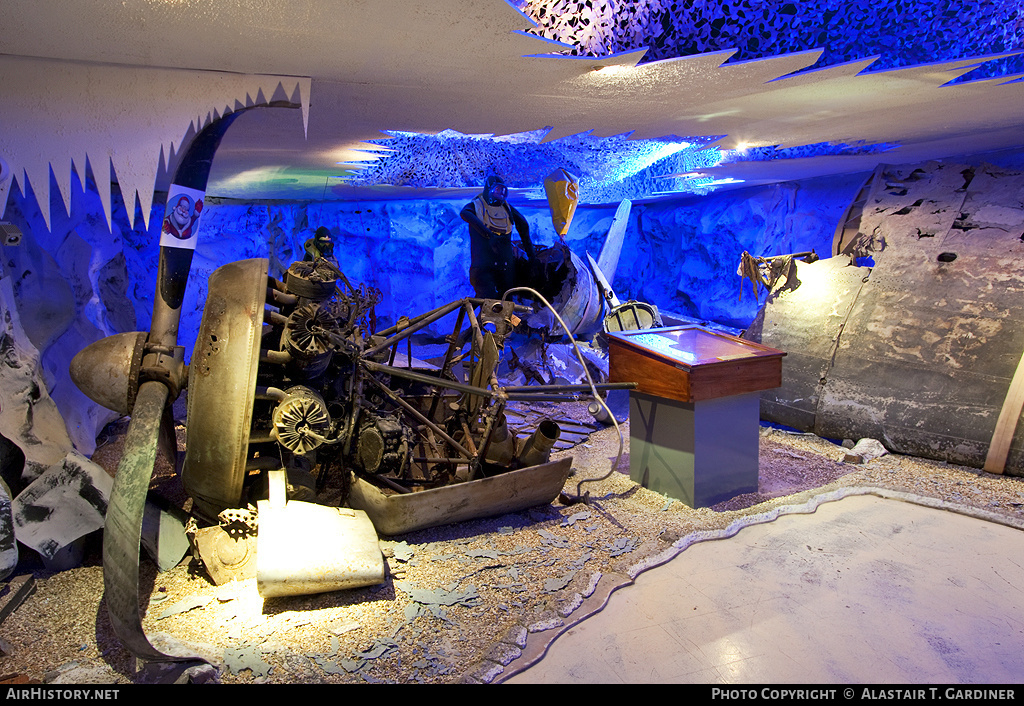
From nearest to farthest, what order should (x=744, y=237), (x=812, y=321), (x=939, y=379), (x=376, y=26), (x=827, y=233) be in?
1. (x=376, y=26)
2. (x=939, y=379)
3. (x=812, y=321)
4. (x=827, y=233)
5. (x=744, y=237)

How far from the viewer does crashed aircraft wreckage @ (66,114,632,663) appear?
9.93 ft

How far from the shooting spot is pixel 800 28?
312 centimetres

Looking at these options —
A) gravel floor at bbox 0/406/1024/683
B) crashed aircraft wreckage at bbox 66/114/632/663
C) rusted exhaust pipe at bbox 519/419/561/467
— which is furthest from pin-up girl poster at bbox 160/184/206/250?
rusted exhaust pipe at bbox 519/419/561/467

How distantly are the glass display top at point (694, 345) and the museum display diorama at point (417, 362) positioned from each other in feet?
0.14

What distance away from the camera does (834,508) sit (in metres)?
4.05

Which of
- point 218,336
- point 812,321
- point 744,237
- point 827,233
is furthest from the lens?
point 744,237

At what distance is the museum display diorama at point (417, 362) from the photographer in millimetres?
2768

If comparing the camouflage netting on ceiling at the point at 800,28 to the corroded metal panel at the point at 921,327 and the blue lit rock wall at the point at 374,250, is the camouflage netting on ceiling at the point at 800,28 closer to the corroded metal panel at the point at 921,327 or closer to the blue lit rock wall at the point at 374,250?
the corroded metal panel at the point at 921,327

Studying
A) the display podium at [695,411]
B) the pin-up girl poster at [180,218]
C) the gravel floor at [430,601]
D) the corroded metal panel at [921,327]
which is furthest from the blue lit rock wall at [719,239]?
the pin-up girl poster at [180,218]

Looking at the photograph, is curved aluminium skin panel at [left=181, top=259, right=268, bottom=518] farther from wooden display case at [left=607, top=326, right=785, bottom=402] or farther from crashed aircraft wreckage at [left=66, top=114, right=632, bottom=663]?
wooden display case at [left=607, top=326, right=785, bottom=402]

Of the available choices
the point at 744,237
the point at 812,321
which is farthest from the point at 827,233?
the point at 812,321

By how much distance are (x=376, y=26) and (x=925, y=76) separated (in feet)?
10.1

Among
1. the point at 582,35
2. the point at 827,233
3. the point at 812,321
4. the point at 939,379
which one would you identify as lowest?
the point at 939,379

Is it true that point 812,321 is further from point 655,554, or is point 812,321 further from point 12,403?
point 12,403
